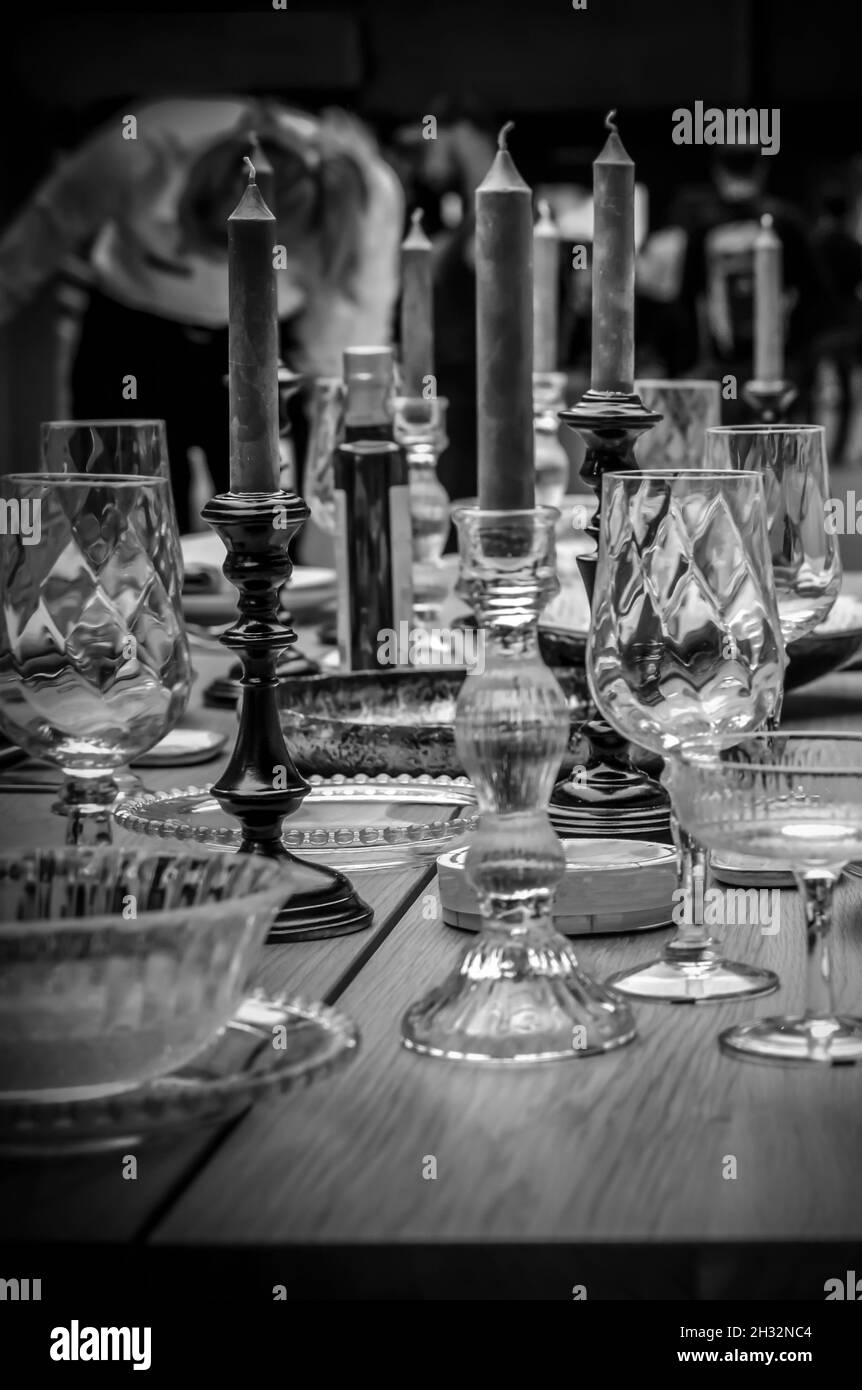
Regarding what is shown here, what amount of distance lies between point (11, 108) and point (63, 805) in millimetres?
4500

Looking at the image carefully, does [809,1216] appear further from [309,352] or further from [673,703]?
[309,352]

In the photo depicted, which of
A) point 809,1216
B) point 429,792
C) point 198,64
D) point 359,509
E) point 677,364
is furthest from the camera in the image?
point 198,64

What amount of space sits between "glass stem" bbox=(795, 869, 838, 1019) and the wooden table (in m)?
0.04

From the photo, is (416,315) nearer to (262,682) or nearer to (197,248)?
(262,682)

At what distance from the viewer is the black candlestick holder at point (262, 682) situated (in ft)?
3.08

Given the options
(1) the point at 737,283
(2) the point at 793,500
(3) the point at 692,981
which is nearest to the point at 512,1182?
(3) the point at 692,981

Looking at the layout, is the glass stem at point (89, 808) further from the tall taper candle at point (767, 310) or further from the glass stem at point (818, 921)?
the tall taper candle at point (767, 310)

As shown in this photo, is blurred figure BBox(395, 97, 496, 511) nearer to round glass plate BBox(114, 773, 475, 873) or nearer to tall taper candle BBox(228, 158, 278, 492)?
round glass plate BBox(114, 773, 475, 873)

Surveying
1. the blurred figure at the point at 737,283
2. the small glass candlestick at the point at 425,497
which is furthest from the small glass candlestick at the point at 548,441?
the blurred figure at the point at 737,283

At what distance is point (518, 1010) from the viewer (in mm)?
797

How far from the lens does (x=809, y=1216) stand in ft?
2.10

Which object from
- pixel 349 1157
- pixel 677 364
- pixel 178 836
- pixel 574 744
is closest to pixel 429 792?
pixel 574 744

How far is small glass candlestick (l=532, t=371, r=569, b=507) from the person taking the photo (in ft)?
6.23

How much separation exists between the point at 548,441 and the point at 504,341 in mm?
1173
